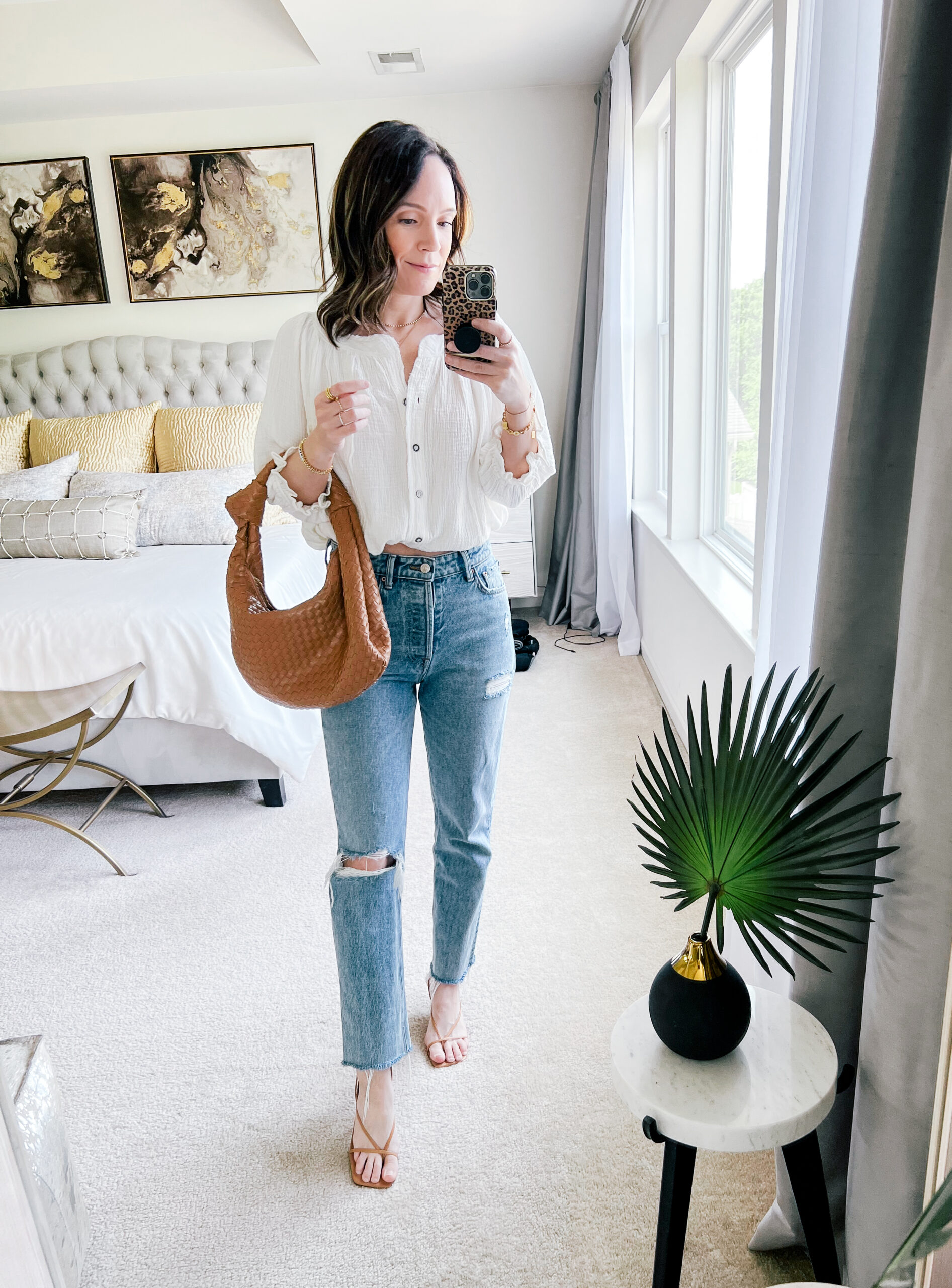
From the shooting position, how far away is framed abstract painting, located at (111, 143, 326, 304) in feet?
13.4

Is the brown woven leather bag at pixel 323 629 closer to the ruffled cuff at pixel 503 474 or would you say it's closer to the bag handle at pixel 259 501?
the bag handle at pixel 259 501

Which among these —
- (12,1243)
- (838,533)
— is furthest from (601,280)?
(12,1243)

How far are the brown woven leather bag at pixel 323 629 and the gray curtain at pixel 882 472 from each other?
22.2 inches

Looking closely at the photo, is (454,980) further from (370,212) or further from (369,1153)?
(370,212)

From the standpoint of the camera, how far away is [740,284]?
2727 millimetres

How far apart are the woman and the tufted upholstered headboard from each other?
3137 mm

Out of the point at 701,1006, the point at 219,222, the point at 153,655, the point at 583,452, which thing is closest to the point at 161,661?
the point at 153,655

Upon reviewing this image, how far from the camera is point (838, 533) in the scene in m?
1.00

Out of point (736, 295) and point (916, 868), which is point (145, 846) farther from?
point (736, 295)

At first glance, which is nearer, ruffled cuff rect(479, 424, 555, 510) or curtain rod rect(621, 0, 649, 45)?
ruffled cuff rect(479, 424, 555, 510)

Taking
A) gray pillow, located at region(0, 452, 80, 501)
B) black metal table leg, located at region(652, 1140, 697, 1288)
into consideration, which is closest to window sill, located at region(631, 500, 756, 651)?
black metal table leg, located at region(652, 1140, 697, 1288)

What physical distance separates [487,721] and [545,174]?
3.63 meters

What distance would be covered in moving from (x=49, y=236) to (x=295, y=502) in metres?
3.80

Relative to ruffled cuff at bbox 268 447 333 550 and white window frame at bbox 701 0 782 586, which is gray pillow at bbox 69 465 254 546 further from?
ruffled cuff at bbox 268 447 333 550
